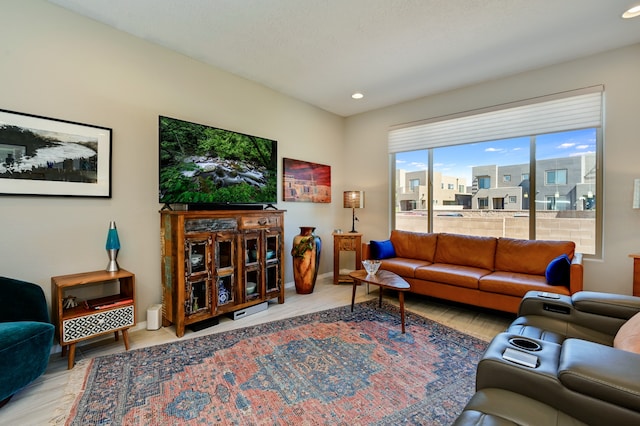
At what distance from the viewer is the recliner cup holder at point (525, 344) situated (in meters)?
1.36

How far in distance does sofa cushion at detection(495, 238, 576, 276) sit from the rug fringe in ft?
13.7

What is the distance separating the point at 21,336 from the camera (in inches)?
68.7

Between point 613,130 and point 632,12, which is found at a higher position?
point 632,12

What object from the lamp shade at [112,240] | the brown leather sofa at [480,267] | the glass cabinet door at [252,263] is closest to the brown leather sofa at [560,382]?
the brown leather sofa at [480,267]

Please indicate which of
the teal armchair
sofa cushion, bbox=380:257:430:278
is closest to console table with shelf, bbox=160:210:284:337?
the teal armchair

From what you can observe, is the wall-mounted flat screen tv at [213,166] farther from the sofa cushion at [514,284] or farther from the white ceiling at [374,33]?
the sofa cushion at [514,284]

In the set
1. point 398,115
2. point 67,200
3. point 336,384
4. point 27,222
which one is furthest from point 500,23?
point 27,222

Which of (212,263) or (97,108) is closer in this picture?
(97,108)

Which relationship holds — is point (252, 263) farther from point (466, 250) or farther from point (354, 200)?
point (466, 250)

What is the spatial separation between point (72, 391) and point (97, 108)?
230 cm

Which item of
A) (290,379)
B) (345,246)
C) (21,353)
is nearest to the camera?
(21,353)

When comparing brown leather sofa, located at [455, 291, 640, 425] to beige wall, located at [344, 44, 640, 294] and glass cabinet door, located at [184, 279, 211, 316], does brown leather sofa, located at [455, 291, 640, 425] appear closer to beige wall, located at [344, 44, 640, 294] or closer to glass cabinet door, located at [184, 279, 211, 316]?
beige wall, located at [344, 44, 640, 294]

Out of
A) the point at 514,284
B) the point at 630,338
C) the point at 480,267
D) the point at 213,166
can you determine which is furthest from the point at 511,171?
the point at 213,166

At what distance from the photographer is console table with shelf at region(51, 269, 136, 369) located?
2164 mm
